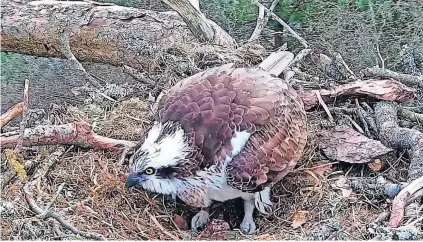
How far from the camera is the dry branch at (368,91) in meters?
3.36

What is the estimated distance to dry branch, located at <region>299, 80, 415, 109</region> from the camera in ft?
11.0

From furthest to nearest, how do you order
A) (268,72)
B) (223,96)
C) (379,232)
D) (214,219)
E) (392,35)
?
(392,35) → (268,72) → (214,219) → (223,96) → (379,232)

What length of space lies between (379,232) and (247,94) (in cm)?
78

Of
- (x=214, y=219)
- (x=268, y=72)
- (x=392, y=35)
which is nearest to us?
(x=214, y=219)

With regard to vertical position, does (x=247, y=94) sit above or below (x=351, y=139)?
above

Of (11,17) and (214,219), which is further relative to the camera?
(11,17)

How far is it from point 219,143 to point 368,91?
38.3 inches

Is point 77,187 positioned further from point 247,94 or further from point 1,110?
point 1,110

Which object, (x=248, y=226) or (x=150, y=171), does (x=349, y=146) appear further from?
(x=150, y=171)

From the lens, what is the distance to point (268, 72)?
10.9ft

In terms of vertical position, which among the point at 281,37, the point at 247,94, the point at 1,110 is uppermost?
the point at 247,94

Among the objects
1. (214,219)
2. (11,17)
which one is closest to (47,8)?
(11,17)

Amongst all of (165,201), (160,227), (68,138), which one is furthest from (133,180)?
(68,138)

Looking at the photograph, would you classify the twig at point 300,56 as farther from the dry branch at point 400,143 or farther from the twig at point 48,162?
the twig at point 48,162
